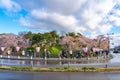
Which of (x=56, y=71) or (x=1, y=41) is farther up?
(x=1, y=41)

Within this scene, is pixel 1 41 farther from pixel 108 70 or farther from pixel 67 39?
pixel 108 70

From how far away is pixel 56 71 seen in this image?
89.1ft

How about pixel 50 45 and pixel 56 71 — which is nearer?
pixel 56 71

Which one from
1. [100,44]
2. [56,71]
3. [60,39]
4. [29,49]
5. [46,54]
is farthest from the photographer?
[100,44]

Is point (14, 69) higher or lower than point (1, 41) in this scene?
lower

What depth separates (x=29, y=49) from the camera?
72.8m

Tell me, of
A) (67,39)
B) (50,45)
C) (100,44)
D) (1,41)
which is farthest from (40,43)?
(100,44)

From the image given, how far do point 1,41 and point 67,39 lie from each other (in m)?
23.3

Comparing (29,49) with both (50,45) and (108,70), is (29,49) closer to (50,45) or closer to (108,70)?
(50,45)

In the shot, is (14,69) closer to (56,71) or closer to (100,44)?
(56,71)

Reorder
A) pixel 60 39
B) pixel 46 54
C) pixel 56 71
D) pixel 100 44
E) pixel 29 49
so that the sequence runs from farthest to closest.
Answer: pixel 100 44 < pixel 60 39 < pixel 29 49 < pixel 46 54 < pixel 56 71

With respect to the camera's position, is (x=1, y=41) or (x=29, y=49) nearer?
(x=29, y=49)

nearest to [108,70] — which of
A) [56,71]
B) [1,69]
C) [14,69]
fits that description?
[56,71]

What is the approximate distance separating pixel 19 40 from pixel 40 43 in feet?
27.3
